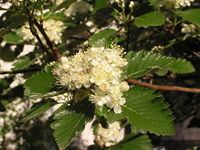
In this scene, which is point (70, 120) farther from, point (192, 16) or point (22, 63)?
point (22, 63)

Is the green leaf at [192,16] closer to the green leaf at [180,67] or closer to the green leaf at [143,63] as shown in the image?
the green leaf at [180,67]

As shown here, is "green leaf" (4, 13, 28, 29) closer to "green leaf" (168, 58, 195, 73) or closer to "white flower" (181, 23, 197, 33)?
"green leaf" (168, 58, 195, 73)

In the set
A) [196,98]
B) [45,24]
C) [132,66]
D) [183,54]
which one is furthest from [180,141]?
[132,66]

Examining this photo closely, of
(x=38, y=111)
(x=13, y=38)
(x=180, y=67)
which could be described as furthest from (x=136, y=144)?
(x=13, y=38)

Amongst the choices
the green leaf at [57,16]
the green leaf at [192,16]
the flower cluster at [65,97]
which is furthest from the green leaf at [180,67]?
the green leaf at [57,16]

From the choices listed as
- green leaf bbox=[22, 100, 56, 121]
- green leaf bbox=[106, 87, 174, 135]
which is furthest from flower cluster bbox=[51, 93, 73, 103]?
green leaf bbox=[106, 87, 174, 135]

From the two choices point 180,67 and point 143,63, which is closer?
point 143,63

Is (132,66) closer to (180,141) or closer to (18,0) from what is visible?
(18,0)
